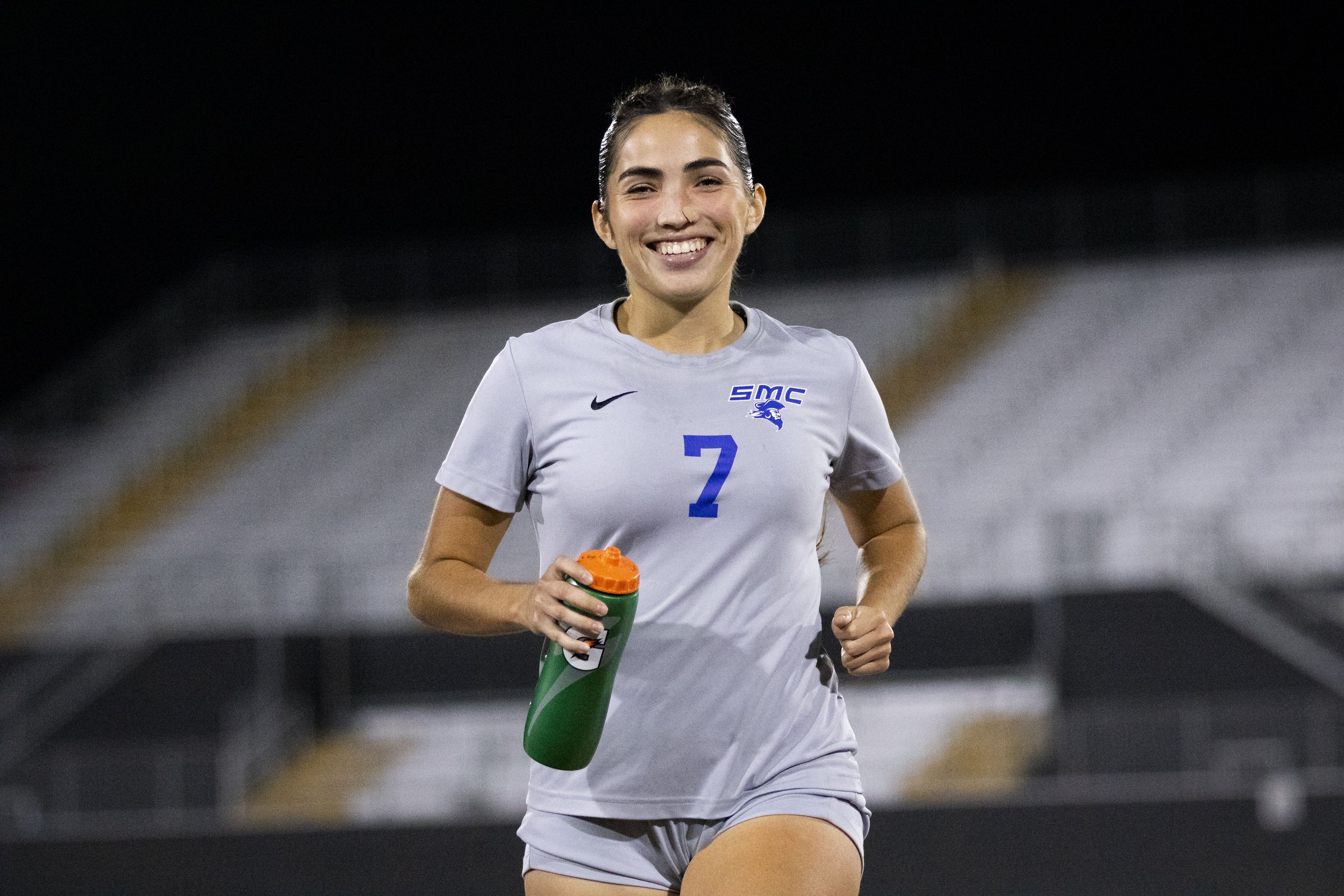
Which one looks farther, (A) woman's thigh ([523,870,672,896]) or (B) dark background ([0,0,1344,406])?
(B) dark background ([0,0,1344,406])

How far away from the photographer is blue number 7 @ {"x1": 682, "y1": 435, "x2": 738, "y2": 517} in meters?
2.56

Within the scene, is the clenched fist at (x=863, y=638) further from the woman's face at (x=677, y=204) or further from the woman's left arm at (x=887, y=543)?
the woman's face at (x=677, y=204)

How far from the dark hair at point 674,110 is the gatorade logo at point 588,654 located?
78cm

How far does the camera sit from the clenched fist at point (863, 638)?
8.19ft

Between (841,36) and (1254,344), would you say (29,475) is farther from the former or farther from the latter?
(1254,344)

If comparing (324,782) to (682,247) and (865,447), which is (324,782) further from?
(682,247)

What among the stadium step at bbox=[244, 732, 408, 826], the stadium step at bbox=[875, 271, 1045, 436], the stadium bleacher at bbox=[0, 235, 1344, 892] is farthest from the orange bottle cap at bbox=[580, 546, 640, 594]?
the stadium step at bbox=[875, 271, 1045, 436]

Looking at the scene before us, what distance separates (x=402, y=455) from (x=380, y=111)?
3.58m

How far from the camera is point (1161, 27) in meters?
16.7

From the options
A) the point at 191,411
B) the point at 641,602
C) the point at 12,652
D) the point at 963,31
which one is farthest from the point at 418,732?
the point at 641,602

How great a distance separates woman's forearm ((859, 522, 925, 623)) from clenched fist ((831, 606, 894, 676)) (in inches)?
6.4

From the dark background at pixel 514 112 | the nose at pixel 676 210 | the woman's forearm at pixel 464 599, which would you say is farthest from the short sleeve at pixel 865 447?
the dark background at pixel 514 112

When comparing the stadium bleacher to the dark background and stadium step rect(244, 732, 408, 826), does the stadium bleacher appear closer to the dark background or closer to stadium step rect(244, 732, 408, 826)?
stadium step rect(244, 732, 408, 826)

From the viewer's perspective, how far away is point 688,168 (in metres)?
2.67
